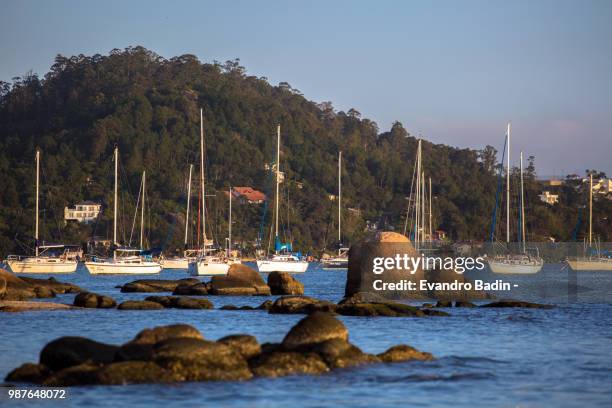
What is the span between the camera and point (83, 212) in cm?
14300

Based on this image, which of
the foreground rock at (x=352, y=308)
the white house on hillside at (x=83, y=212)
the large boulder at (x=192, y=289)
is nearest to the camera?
the foreground rock at (x=352, y=308)

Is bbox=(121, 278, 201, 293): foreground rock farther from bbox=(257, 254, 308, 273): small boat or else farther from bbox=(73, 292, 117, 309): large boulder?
bbox=(257, 254, 308, 273): small boat

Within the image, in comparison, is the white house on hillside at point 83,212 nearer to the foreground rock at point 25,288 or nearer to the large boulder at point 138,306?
the foreground rock at point 25,288

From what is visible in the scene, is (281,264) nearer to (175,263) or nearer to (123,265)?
(123,265)

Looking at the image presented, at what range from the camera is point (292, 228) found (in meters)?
144

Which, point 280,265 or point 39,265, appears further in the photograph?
point 280,265

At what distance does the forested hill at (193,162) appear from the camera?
14238 centimetres

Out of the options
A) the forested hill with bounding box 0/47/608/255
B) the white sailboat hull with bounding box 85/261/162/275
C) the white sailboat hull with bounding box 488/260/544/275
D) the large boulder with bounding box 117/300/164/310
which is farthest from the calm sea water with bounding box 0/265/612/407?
the forested hill with bounding box 0/47/608/255

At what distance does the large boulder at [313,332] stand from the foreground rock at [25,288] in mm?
23368

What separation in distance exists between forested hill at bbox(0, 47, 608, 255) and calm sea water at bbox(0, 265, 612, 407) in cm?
9048

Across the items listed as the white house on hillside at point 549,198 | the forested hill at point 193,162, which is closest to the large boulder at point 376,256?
the forested hill at point 193,162

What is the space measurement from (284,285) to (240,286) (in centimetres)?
248

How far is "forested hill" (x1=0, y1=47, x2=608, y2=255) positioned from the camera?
467 feet

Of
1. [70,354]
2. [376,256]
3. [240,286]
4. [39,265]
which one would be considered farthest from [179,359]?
[39,265]
